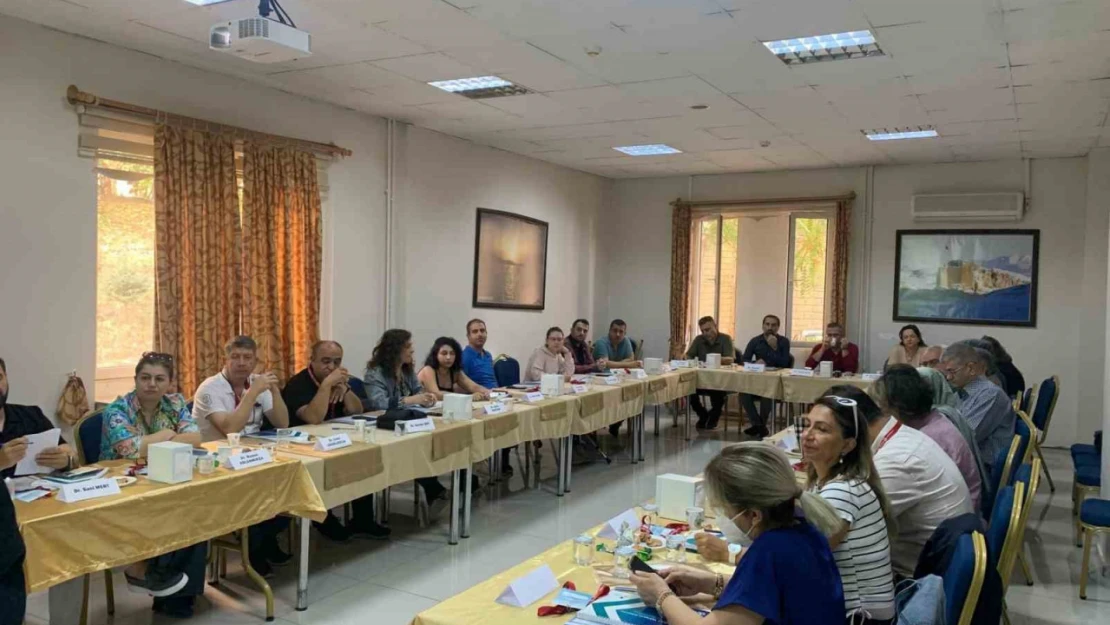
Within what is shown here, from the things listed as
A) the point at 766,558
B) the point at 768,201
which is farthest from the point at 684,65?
the point at 768,201

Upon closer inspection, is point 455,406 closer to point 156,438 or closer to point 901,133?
point 156,438

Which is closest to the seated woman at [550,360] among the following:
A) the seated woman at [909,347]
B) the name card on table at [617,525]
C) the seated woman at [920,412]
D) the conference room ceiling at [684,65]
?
the conference room ceiling at [684,65]

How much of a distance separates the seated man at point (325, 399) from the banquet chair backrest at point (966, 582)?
315 cm

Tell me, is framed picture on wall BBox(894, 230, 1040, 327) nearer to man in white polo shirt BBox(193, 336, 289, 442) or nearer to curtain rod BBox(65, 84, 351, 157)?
curtain rod BBox(65, 84, 351, 157)

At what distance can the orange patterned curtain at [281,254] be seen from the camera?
5.28m

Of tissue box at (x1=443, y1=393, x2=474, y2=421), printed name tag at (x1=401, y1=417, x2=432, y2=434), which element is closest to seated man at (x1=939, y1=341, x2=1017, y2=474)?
tissue box at (x1=443, y1=393, x2=474, y2=421)

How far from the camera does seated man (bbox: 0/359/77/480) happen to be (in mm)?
2594

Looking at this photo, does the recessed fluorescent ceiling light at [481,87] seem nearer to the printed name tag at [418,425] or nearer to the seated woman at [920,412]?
the printed name tag at [418,425]

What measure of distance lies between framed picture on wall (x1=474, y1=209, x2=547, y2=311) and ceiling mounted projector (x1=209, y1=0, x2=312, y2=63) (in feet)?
13.7

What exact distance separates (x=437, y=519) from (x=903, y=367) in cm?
283

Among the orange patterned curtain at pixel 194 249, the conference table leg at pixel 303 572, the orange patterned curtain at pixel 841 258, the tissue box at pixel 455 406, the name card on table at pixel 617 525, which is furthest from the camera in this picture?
the orange patterned curtain at pixel 841 258

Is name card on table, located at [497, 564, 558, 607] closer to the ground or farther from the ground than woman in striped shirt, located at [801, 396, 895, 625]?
closer to the ground

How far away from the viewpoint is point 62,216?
4320mm

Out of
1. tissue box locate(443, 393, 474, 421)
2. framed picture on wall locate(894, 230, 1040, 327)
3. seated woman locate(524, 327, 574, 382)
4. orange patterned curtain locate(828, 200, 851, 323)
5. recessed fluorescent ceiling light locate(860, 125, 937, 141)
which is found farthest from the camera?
orange patterned curtain locate(828, 200, 851, 323)
